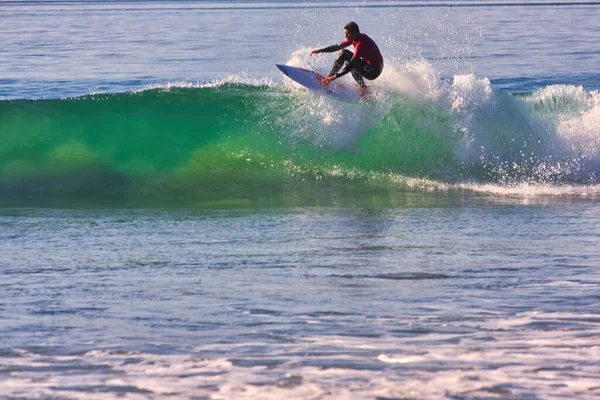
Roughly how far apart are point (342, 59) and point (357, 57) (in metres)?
0.30

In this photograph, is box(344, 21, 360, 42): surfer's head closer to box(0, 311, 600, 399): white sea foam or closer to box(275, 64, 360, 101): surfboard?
box(275, 64, 360, 101): surfboard

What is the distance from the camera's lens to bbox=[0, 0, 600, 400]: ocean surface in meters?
4.74

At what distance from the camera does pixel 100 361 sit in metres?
4.85

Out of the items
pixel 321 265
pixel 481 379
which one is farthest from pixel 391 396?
pixel 321 265

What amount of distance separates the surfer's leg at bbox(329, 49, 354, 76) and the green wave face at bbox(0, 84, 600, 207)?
1.98 feet

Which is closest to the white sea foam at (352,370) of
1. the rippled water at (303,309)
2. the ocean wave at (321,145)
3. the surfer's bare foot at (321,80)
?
the rippled water at (303,309)

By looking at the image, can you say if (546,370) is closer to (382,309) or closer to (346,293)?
(382,309)

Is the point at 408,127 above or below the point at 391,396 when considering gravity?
above

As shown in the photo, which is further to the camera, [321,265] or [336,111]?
[336,111]

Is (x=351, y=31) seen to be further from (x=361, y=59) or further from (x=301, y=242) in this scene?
(x=301, y=242)

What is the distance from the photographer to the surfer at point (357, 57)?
1216cm

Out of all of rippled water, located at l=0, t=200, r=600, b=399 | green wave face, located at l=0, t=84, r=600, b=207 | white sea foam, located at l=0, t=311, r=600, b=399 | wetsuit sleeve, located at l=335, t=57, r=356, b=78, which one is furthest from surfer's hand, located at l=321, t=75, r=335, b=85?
white sea foam, located at l=0, t=311, r=600, b=399

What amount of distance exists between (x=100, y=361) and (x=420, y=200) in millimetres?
6415

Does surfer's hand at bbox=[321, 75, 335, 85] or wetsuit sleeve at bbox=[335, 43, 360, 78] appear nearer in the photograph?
wetsuit sleeve at bbox=[335, 43, 360, 78]
